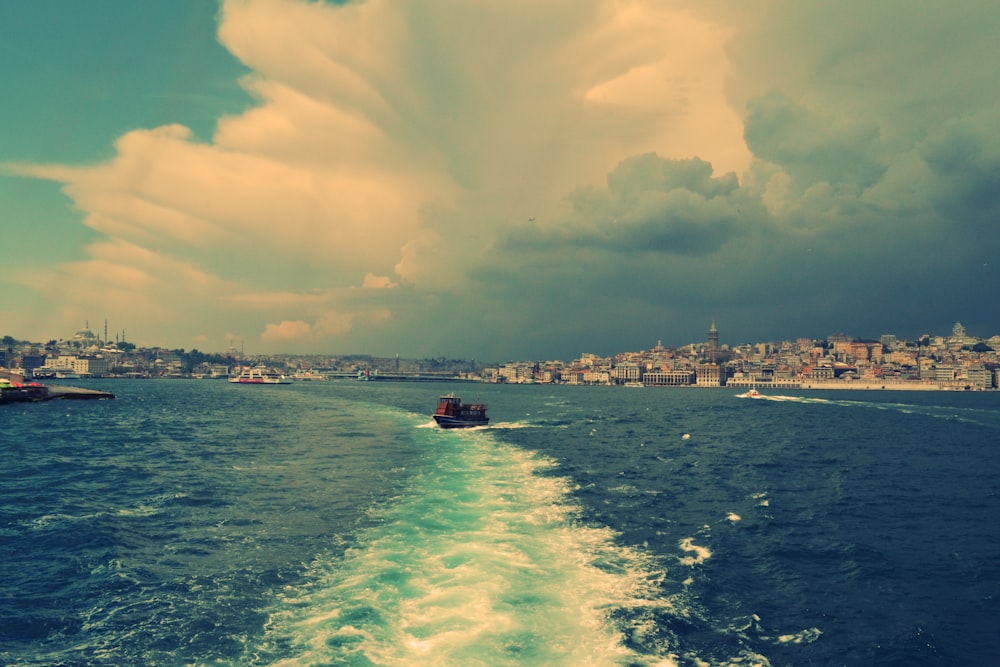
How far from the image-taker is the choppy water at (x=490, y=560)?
1415 centimetres

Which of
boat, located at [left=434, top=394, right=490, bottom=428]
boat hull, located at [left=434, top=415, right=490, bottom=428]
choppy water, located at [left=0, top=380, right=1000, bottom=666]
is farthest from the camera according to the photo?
boat, located at [left=434, top=394, right=490, bottom=428]

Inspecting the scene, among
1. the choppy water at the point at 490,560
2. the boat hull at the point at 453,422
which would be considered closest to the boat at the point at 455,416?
the boat hull at the point at 453,422

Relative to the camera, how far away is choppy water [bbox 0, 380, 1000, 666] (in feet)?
46.4

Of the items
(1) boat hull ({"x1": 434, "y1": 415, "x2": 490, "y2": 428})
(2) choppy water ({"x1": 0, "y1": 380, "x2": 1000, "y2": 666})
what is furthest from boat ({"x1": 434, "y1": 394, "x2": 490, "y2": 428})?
(2) choppy water ({"x1": 0, "y1": 380, "x2": 1000, "y2": 666})

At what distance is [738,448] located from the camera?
5525 centimetres

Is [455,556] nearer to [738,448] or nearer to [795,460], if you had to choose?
[795,460]

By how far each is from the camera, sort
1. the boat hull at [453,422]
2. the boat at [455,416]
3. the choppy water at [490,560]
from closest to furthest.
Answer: the choppy water at [490,560] < the boat hull at [453,422] < the boat at [455,416]

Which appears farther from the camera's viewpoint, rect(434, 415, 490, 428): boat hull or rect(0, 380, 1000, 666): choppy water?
rect(434, 415, 490, 428): boat hull

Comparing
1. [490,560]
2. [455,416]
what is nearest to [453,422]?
[455,416]

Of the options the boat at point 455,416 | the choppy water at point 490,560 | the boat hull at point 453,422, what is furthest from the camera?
the boat at point 455,416

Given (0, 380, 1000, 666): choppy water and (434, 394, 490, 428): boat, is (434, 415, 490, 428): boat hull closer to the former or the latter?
(434, 394, 490, 428): boat

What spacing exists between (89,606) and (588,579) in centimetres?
1506

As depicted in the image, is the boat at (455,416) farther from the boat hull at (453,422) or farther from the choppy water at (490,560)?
the choppy water at (490,560)

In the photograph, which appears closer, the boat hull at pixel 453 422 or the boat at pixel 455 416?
the boat hull at pixel 453 422
